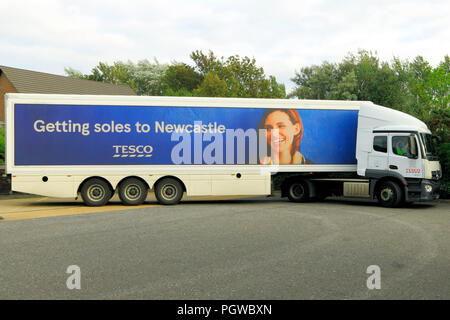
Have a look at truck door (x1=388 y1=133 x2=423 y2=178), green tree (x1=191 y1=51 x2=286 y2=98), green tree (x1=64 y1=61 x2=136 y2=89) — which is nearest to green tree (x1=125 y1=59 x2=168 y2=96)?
green tree (x1=64 y1=61 x2=136 y2=89)

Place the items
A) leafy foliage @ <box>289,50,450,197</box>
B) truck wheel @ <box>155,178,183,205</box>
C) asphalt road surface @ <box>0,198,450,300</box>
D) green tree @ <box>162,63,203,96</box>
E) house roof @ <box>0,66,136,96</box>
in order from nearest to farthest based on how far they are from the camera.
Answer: asphalt road surface @ <box>0,198,450,300</box> → truck wheel @ <box>155,178,183,205</box> → house roof @ <box>0,66,136,96</box> → leafy foliage @ <box>289,50,450,197</box> → green tree @ <box>162,63,203,96</box>

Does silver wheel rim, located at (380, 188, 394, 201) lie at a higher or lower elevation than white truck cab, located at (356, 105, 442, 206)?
lower

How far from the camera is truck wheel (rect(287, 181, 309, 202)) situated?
16.1m

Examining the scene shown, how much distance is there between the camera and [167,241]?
831 centimetres

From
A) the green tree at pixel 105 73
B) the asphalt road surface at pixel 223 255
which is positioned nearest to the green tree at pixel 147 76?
the green tree at pixel 105 73

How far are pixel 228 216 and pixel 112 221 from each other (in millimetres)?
3052

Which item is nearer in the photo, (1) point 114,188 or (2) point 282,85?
(1) point 114,188

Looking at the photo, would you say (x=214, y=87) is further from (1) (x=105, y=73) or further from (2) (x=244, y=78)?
(1) (x=105, y=73)

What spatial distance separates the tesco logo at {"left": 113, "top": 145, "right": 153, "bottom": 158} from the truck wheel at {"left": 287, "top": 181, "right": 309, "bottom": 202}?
17.6ft

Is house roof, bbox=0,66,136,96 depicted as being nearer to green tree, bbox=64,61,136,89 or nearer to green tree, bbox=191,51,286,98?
green tree, bbox=191,51,286,98

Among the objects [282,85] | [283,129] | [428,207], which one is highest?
[282,85]

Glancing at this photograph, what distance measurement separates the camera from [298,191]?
1633cm
